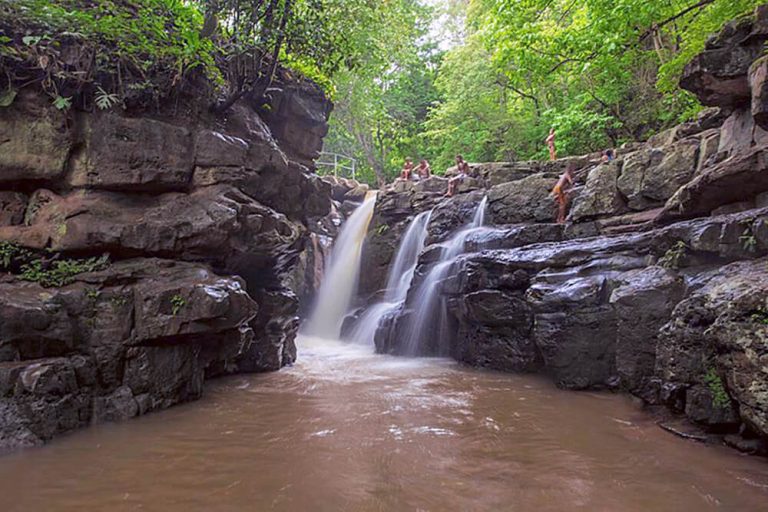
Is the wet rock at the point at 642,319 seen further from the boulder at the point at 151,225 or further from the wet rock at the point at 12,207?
the wet rock at the point at 12,207

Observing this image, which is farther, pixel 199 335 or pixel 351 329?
pixel 351 329

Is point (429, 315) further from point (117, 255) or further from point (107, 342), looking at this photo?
point (107, 342)

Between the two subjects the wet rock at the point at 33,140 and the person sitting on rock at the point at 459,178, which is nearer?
the wet rock at the point at 33,140

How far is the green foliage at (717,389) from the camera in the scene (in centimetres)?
375

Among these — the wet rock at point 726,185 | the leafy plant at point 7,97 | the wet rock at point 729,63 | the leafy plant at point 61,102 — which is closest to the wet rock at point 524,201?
the wet rock at point 726,185

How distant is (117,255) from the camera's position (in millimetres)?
5445

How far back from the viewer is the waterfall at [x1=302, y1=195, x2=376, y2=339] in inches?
565

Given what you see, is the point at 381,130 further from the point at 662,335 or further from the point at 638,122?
the point at 662,335

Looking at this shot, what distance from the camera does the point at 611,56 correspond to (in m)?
7.68

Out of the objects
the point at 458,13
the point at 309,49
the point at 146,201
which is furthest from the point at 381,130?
the point at 146,201

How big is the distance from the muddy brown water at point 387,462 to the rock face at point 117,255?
0.46 m

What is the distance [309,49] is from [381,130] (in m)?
18.6

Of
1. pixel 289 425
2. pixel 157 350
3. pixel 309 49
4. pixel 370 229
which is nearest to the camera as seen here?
pixel 289 425

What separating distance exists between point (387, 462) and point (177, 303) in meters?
3.13
